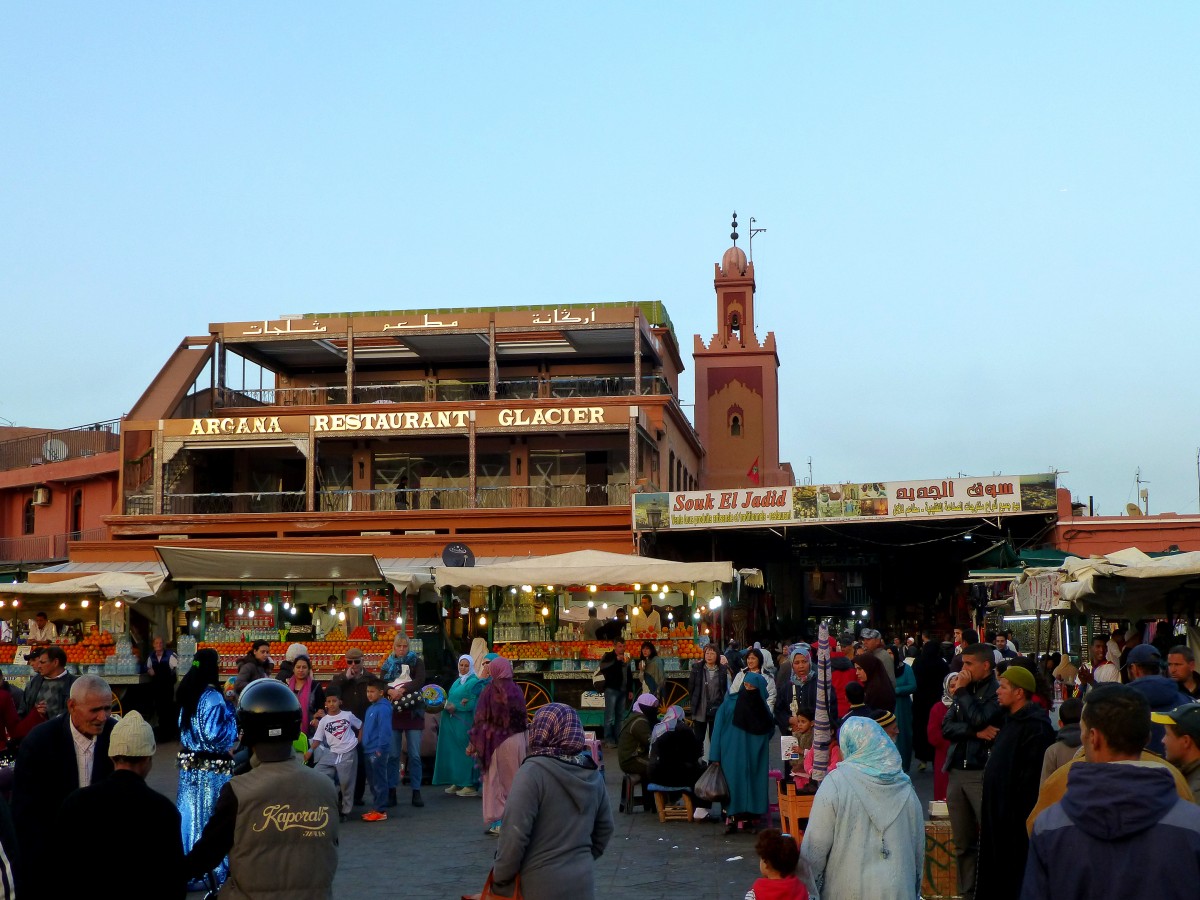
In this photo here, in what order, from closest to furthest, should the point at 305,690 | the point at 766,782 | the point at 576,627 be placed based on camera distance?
the point at 766,782 → the point at 305,690 → the point at 576,627

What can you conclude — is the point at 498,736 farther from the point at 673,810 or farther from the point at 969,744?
the point at 969,744

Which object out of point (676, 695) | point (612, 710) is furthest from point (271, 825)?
point (676, 695)

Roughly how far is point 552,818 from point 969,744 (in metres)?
3.27

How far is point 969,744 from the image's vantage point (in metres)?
7.69

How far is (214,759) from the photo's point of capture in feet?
28.6

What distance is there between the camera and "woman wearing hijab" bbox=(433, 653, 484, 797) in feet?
48.1

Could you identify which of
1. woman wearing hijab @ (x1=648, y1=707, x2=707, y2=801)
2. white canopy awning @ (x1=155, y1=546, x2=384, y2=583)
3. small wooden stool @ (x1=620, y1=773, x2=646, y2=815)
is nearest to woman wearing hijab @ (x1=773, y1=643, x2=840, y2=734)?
woman wearing hijab @ (x1=648, y1=707, x2=707, y2=801)

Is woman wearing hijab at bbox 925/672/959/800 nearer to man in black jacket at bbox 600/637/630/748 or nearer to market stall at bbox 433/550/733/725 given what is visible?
man in black jacket at bbox 600/637/630/748

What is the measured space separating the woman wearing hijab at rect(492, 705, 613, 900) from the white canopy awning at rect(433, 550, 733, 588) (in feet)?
49.9

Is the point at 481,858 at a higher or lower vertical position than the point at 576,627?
lower

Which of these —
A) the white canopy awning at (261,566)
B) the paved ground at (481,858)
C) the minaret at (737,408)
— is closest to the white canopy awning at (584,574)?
the white canopy awning at (261,566)

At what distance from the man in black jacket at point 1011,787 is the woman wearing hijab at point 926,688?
24.1 ft

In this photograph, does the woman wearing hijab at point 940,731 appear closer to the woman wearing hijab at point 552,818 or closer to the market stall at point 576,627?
the woman wearing hijab at point 552,818

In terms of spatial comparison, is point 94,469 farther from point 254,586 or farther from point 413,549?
point 254,586
